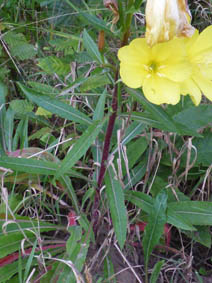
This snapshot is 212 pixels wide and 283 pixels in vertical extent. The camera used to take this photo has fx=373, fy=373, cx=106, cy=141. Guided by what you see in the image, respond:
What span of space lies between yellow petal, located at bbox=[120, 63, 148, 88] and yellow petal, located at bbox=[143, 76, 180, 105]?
0.02m

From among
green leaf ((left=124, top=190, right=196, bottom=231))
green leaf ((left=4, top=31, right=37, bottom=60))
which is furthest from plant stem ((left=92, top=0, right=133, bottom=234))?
green leaf ((left=4, top=31, right=37, bottom=60))

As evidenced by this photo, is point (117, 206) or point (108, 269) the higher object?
point (117, 206)

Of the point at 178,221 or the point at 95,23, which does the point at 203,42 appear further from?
the point at 178,221

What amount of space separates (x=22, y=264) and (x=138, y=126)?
0.62m

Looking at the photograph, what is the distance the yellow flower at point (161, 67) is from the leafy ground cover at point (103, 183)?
73 mm

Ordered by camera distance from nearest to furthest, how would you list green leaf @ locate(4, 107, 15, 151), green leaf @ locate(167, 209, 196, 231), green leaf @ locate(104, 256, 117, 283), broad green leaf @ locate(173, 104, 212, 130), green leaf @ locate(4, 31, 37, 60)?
green leaf @ locate(167, 209, 196, 231)
green leaf @ locate(104, 256, 117, 283)
broad green leaf @ locate(173, 104, 212, 130)
green leaf @ locate(4, 107, 15, 151)
green leaf @ locate(4, 31, 37, 60)

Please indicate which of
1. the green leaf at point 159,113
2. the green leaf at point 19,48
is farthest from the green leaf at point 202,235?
the green leaf at point 19,48

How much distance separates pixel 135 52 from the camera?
927 millimetres

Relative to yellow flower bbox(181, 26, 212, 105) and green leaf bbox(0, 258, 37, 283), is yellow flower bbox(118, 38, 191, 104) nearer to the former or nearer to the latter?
yellow flower bbox(181, 26, 212, 105)

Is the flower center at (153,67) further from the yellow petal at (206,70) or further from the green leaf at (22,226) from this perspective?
the green leaf at (22,226)

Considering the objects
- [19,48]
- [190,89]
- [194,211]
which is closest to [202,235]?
[194,211]

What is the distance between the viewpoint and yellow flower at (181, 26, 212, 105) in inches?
37.8

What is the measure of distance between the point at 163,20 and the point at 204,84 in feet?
0.83

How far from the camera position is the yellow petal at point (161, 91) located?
92 centimetres
